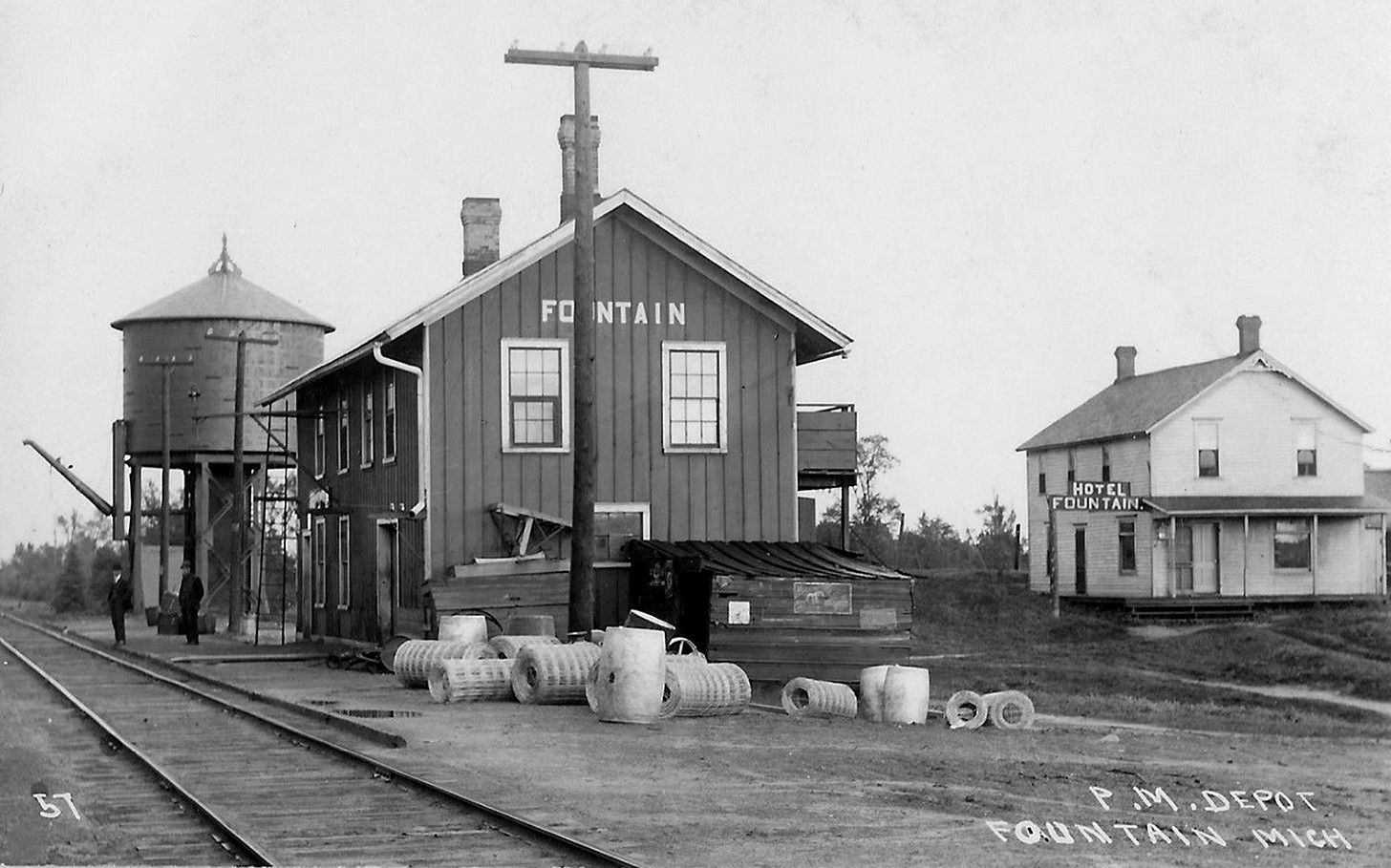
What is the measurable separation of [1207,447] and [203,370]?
88.5ft

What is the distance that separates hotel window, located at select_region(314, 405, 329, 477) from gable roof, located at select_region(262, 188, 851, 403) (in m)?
6.15

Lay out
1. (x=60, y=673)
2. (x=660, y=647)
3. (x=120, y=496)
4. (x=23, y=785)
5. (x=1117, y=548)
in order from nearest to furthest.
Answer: (x=23, y=785), (x=660, y=647), (x=60, y=673), (x=120, y=496), (x=1117, y=548)

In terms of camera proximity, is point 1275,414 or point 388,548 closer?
point 388,548

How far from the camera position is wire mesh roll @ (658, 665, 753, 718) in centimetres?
1766

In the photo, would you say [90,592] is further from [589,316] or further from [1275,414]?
[589,316]

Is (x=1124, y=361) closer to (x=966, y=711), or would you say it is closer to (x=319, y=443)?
(x=319, y=443)

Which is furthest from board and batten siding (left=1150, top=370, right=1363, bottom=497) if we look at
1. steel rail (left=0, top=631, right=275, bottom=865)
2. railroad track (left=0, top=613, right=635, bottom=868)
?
railroad track (left=0, top=613, right=635, bottom=868)

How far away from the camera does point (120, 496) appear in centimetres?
4769

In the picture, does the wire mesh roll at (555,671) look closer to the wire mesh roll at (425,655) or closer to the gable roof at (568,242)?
the wire mesh roll at (425,655)

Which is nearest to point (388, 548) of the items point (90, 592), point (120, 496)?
point (120, 496)

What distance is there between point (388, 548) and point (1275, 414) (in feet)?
98.1

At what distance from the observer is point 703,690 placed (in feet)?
59.1

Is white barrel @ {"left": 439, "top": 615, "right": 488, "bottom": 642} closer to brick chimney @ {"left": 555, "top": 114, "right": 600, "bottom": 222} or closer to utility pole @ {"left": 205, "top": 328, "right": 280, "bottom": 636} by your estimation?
brick chimney @ {"left": 555, "top": 114, "right": 600, "bottom": 222}

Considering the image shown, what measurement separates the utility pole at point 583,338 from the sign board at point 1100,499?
1018 inches
